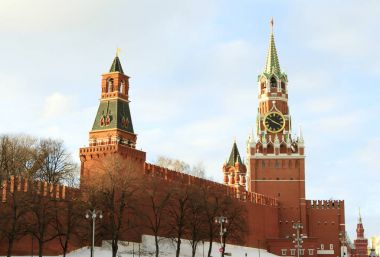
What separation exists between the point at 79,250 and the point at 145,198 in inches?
374

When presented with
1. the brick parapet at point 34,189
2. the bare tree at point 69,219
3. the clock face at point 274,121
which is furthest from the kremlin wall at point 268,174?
the bare tree at point 69,219

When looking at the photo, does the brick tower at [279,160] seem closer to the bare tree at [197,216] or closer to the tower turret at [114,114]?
the tower turret at [114,114]

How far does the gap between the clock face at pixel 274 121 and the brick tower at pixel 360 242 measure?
73320 millimetres

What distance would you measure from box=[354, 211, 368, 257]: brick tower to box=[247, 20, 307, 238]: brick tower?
71774mm

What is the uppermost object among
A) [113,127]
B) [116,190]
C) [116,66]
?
[116,66]

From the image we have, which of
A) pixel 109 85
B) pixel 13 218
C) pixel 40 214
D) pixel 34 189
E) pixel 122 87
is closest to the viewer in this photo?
pixel 13 218

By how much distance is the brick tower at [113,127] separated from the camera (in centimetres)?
7269

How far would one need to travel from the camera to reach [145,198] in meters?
70.2

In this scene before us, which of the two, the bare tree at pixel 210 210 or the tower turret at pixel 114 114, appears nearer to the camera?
the bare tree at pixel 210 210

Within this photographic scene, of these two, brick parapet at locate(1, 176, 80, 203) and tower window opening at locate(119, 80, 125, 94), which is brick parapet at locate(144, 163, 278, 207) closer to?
tower window opening at locate(119, 80, 125, 94)

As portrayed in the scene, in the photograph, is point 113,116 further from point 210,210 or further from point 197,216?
point 197,216

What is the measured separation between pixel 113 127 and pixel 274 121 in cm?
3763

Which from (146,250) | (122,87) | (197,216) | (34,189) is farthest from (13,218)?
(122,87)

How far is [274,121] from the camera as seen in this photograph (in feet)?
348
